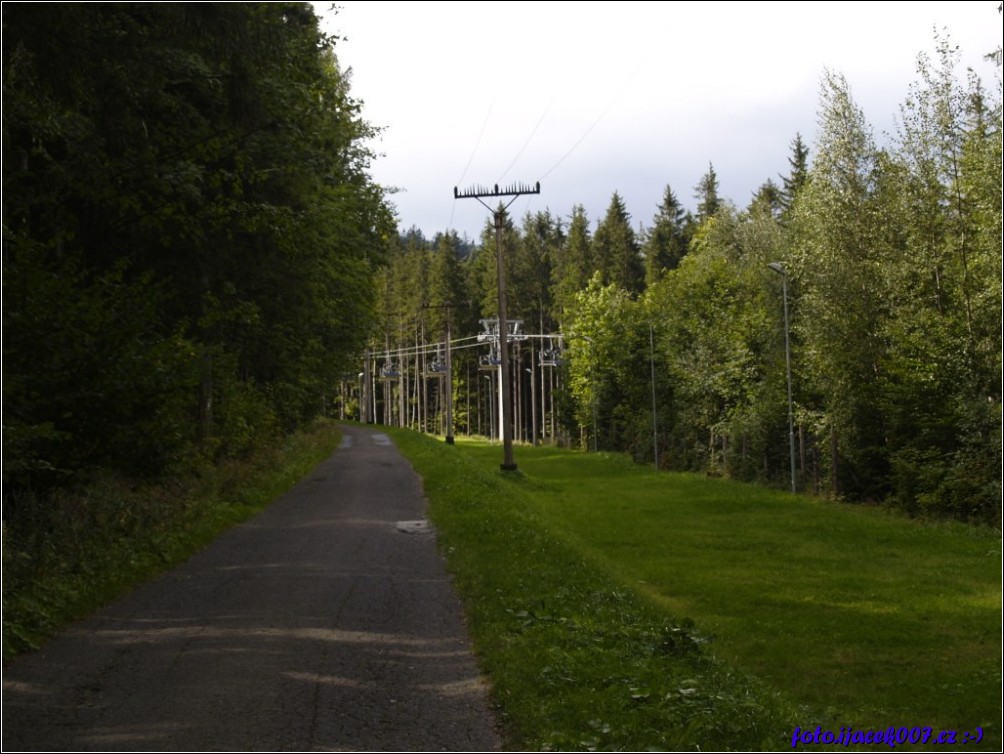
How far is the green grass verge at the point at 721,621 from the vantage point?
778 cm

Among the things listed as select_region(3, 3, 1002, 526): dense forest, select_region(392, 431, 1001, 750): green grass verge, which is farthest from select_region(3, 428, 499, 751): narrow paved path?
select_region(3, 3, 1002, 526): dense forest

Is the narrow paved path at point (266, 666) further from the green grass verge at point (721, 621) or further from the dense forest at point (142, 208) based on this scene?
the dense forest at point (142, 208)

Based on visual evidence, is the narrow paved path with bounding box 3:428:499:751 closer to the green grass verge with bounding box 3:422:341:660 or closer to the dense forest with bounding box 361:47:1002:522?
the green grass verge with bounding box 3:422:341:660

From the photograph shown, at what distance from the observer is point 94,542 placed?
531 inches

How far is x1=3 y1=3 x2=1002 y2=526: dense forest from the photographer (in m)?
10.2

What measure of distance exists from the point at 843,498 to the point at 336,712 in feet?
92.2

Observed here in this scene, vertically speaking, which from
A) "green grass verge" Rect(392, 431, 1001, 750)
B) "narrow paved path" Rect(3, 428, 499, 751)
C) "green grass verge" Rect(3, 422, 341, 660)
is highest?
"green grass verge" Rect(3, 422, 341, 660)

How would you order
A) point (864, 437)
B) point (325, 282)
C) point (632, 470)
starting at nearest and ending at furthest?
point (325, 282)
point (864, 437)
point (632, 470)

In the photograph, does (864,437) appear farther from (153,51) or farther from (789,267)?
(153,51)

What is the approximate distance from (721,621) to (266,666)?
823 cm

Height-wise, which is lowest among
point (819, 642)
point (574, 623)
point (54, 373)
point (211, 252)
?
point (819, 642)

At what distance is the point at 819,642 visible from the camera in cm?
1405

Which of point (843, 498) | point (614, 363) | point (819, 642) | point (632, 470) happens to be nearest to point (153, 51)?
point (819, 642)

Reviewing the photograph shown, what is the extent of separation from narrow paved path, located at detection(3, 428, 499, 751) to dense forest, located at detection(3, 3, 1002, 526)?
2.09 m
